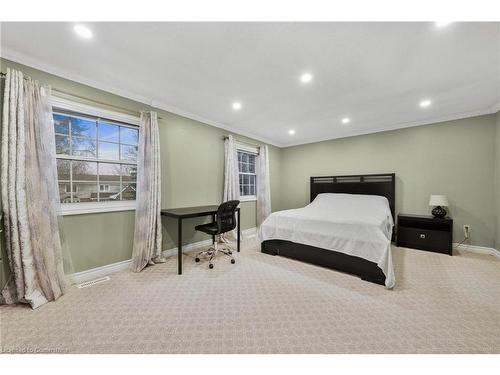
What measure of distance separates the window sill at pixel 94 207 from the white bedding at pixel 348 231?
205 cm

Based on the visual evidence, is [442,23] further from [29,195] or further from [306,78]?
[29,195]

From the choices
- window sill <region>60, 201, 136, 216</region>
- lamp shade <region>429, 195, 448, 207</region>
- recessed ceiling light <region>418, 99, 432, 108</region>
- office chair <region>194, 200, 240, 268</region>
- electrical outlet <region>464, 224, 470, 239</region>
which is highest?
recessed ceiling light <region>418, 99, 432, 108</region>

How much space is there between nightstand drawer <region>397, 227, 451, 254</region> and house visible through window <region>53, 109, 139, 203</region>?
15.2ft

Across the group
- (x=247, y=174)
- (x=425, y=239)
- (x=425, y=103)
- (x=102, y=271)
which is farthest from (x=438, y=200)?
(x=102, y=271)

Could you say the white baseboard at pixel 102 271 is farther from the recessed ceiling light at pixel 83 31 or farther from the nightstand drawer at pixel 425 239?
the nightstand drawer at pixel 425 239

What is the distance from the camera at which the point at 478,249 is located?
3188 mm

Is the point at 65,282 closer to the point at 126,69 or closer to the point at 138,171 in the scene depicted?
the point at 138,171

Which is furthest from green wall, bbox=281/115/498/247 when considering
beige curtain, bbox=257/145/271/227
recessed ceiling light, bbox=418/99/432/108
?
beige curtain, bbox=257/145/271/227

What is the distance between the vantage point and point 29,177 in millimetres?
1831

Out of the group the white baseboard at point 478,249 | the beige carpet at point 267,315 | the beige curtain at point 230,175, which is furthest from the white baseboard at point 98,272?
the white baseboard at point 478,249

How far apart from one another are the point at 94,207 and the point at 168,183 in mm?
987

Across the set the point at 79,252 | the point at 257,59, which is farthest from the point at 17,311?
the point at 257,59

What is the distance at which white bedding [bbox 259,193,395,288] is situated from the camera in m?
2.22

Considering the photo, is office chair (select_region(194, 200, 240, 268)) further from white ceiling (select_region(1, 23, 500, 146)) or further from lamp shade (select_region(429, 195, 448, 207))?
lamp shade (select_region(429, 195, 448, 207))
